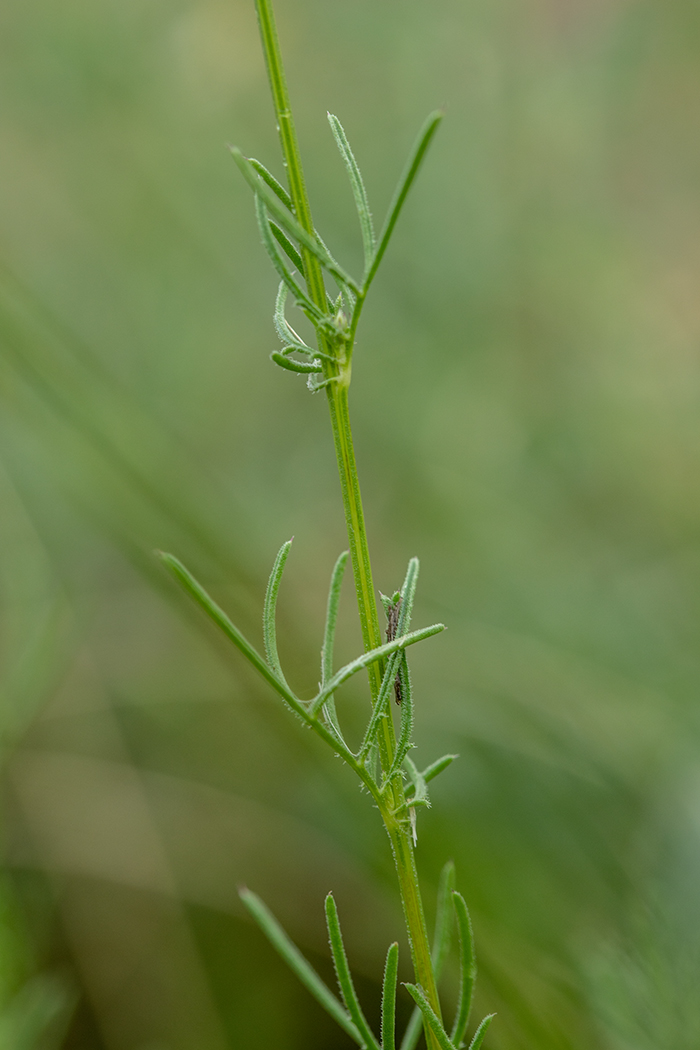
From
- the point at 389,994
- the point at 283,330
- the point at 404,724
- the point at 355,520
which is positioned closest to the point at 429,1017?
the point at 389,994

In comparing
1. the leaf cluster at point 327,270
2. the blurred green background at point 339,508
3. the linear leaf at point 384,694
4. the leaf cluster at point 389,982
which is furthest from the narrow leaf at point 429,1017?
the blurred green background at point 339,508

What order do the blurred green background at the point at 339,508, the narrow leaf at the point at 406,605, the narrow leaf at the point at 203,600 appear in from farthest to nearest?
the blurred green background at the point at 339,508 → the narrow leaf at the point at 406,605 → the narrow leaf at the point at 203,600

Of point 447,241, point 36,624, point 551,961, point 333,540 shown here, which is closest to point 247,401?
point 333,540

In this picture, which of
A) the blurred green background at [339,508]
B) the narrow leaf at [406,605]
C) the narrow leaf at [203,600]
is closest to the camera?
the narrow leaf at [203,600]

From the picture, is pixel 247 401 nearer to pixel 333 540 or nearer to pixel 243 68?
pixel 333 540

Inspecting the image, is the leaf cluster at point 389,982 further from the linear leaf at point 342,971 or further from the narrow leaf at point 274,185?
the narrow leaf at point 274,185

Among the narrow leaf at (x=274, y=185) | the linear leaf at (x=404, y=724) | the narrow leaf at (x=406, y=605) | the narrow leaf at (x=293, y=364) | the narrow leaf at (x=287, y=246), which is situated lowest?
the linear leaf at (x=404, y=724)

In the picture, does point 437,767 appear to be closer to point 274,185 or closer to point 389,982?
point 389,982
